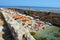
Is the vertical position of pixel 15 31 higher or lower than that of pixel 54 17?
higher

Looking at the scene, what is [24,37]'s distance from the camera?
1071 cm

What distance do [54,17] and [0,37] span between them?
58.6 feet

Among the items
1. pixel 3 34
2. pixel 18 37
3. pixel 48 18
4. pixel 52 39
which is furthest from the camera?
pixel 48 18

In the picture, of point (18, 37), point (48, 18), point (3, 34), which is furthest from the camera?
point (48, 18)

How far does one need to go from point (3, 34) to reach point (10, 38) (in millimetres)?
965

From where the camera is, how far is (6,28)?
1412 centimetres

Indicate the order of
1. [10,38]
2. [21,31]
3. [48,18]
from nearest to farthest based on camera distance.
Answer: [21,31]
[10,38]
[48,18]

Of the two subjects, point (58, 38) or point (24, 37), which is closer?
point (24, 37)

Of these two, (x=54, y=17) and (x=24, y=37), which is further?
(x=54, y=17)

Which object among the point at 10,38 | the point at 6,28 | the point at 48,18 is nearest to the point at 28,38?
the point at 10,38

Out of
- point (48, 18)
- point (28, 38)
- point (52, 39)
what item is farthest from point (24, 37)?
point (48, 18)

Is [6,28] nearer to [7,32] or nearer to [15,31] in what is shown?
[7,32]

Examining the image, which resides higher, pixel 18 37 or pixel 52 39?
pixel 18 37

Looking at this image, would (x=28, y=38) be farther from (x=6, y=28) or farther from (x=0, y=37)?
(x=6, y=28)
